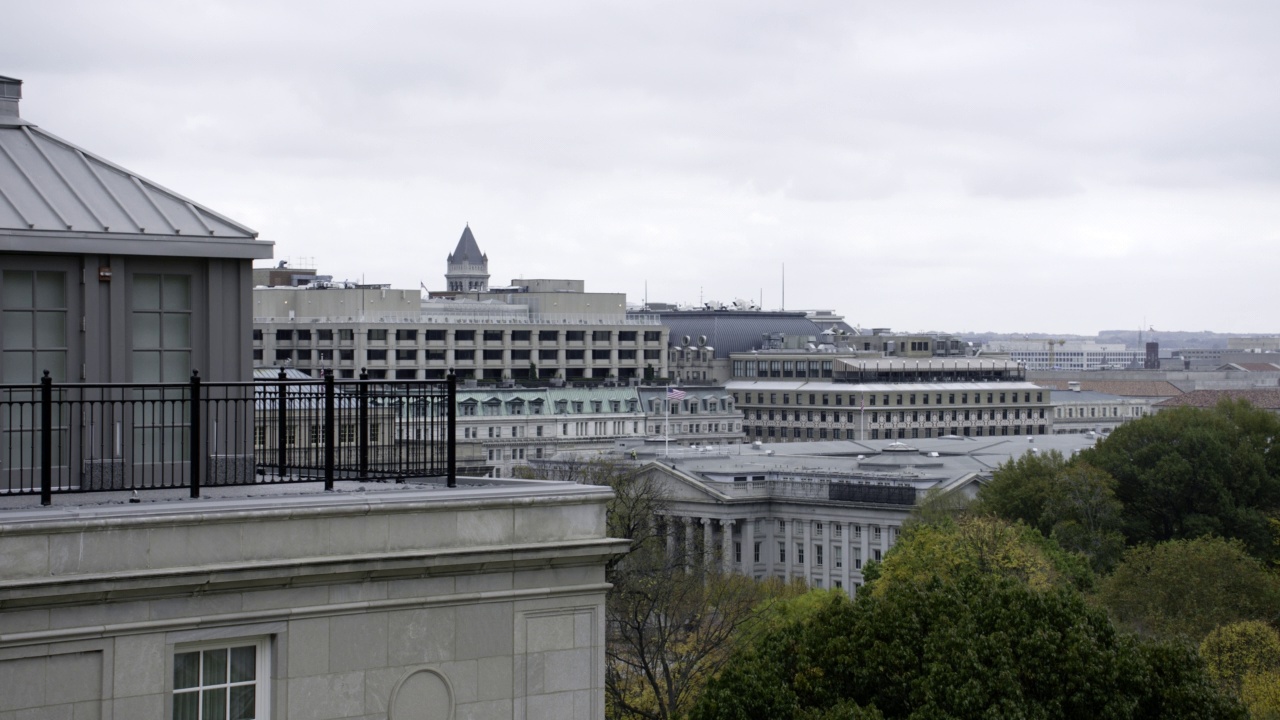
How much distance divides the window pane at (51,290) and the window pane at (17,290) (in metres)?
0.08

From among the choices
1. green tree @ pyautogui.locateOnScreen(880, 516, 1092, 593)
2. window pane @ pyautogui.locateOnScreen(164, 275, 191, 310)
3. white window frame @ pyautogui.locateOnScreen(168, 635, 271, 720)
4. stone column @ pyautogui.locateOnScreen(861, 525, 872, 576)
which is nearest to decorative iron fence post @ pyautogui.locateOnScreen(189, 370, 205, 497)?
white window frame @ pyautogui.locateOnScreen(168, 635, 271, 720)

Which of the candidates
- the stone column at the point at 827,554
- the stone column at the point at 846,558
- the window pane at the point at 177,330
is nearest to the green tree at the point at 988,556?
the window pane at the point at 177,330

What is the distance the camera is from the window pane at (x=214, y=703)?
1612cm

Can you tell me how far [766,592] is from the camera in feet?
318

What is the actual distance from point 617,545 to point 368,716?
9.06 feet

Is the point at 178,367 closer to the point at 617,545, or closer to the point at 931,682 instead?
the point at 617,545

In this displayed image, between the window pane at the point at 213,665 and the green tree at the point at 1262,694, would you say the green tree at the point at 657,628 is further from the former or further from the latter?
the window pane at the point at 213,665

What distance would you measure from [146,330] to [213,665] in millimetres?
4653

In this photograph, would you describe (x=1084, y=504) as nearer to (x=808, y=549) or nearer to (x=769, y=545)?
(x=808, y=549)

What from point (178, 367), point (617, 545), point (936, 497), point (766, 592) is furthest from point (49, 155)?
point (936, 497)

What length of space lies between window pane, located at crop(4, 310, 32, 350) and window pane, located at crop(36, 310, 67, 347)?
122 millimetres

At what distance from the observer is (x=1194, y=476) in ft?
354

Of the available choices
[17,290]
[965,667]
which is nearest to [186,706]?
[17,290]

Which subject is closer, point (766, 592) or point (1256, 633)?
point (1256, 633)
